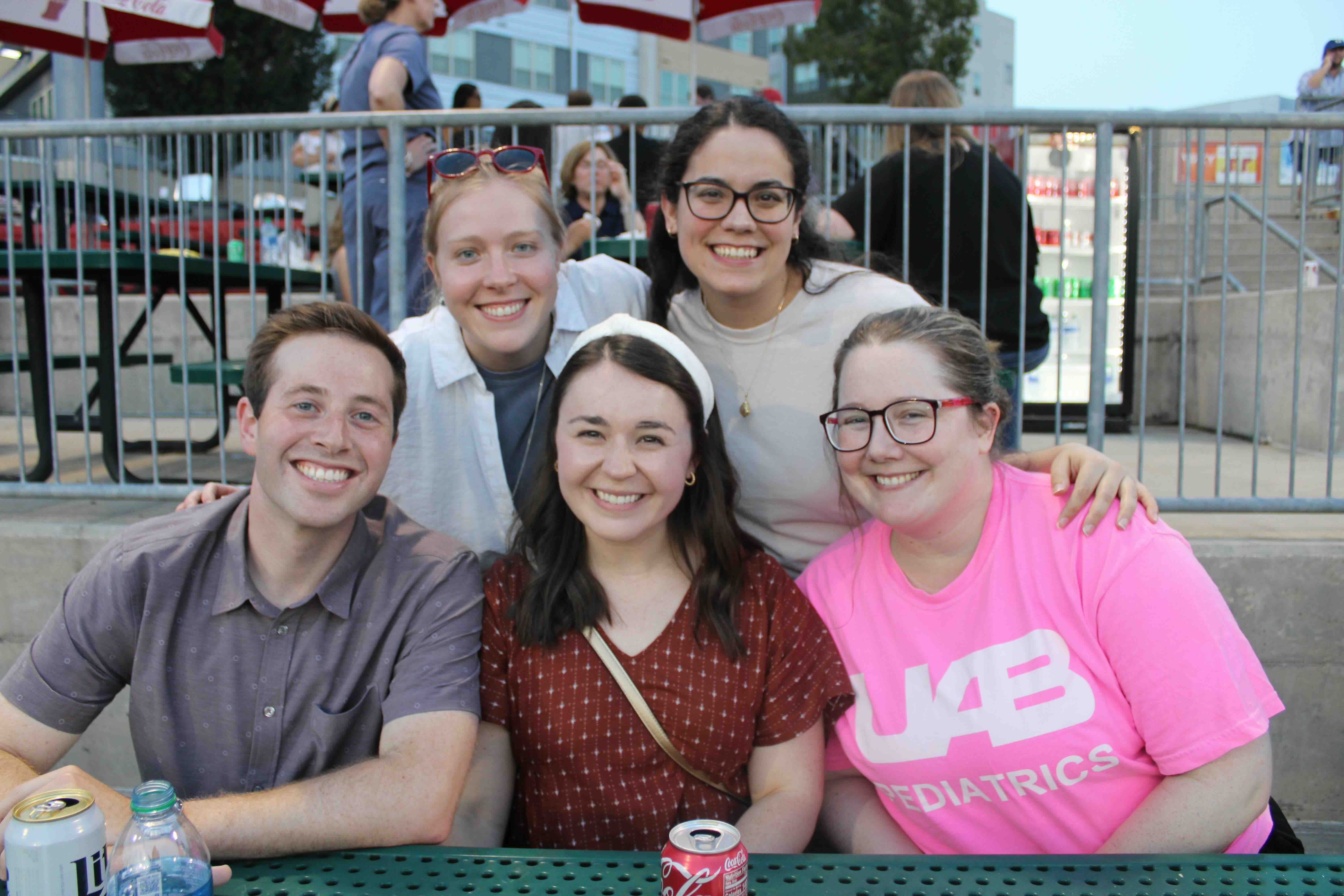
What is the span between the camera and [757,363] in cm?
258

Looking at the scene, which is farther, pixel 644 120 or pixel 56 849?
pixel 644 120

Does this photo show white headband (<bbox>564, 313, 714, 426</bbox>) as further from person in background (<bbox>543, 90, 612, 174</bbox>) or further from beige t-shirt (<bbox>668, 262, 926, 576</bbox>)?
person in background (<bbox>543, 90, 612, 174</bbox>)

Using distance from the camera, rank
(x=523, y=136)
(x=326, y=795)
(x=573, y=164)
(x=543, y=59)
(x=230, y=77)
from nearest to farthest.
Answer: (x=326, y=795) → (x=523, y=136) → (x=573, y=164) → (x=230, y=77) → (x=543, y=59)

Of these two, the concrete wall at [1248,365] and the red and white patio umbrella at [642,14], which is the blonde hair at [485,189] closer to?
the concrete wall at [1248,365]

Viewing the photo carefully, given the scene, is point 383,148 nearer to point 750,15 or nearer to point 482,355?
point 482,355

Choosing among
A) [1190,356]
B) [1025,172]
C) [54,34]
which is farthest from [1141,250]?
[54,34]

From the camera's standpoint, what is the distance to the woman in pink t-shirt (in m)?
1.80

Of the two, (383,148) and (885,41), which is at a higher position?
(885,41)

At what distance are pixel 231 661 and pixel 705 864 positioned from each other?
1164 millimetres

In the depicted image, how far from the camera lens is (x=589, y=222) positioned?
4523mm

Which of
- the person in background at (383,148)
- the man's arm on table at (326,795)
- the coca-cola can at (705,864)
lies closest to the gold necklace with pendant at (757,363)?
the man's arm on table at (326,795)

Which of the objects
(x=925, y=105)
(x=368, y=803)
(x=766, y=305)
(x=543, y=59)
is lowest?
(x=368, y=803)

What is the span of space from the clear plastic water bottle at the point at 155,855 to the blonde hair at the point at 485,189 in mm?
1631

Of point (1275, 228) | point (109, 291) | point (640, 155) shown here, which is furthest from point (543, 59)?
point (109, 291)
